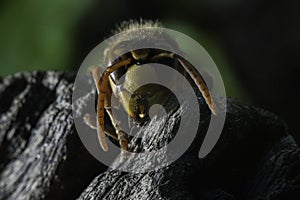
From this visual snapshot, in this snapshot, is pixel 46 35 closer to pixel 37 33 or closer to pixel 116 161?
pixel 37 33

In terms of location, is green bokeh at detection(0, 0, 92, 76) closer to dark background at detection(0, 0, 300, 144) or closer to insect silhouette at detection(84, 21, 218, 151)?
dark background at detection(0, 0, 300, 144)

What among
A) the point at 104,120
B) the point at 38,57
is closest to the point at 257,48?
the point at 38,57

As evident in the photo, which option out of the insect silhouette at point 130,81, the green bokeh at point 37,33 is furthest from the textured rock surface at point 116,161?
the green bokeh at point 37,33

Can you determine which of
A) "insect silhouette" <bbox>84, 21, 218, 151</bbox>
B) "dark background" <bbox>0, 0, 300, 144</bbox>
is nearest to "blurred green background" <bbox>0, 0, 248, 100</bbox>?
"dark background" <bbox>0, 0, 300, 144</bbox>

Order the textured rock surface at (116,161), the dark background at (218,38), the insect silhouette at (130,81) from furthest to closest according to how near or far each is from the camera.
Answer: the dark background at (218,38) < the insect silhouette at (130,81) < the textured rock surface at (116,161)

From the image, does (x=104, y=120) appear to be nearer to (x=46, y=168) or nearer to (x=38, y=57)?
(x=46, y=168)

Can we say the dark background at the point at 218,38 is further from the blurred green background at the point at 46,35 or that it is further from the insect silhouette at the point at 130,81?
the insect silhouette at the point at 130,81
